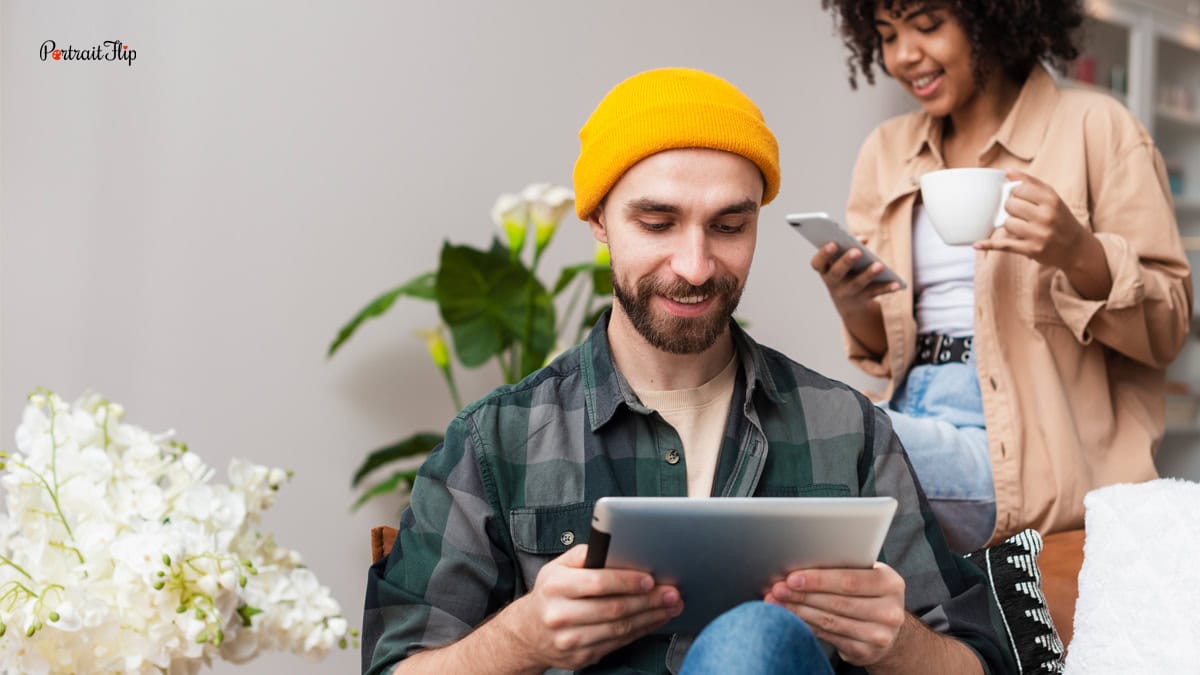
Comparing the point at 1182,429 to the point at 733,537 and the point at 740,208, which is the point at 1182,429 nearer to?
the point at 740,208

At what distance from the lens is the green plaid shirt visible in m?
1.09

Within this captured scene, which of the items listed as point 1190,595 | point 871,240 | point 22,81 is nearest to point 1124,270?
point 871,240

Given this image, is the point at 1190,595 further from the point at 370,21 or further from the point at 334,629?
the point at 370,21

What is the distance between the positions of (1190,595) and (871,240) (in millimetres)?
852

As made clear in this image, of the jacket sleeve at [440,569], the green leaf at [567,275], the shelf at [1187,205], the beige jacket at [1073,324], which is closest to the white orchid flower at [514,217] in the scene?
the green leaf at [567,275]

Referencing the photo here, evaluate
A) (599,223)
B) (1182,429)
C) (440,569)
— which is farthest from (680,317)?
(1182,429)

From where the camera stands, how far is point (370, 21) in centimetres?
235

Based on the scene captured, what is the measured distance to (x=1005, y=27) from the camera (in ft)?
5.74

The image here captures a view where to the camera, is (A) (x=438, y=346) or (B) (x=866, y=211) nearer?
(B) (x=866, y=211)

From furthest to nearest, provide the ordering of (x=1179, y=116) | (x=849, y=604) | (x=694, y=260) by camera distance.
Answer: (x=1179, y=116)
(x=694, y=260)
(x=849, y=604)

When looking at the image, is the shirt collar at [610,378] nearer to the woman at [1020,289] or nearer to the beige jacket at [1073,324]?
the woman at [1020,289]

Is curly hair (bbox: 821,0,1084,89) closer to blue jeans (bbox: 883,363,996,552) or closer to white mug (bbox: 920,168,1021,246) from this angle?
white mug (bbox: 920,168,1021,246)

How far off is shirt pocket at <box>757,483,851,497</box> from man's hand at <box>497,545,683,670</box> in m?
0.29

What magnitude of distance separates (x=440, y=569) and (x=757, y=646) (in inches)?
15.0
